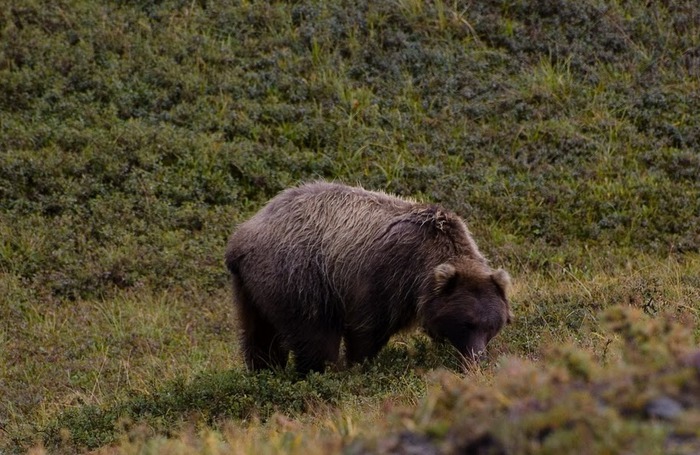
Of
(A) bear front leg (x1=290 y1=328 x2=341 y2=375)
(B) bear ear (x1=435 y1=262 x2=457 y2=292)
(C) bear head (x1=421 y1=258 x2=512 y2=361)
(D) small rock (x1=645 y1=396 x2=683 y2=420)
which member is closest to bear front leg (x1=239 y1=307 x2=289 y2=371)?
(A) bear front leg (x1=290 y1=328 x2=341 y2=375)

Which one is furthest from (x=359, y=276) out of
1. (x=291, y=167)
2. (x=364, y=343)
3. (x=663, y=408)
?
(x=291, y=167)

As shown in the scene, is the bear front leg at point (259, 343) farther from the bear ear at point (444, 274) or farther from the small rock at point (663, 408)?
the small rock at point (663, 408)

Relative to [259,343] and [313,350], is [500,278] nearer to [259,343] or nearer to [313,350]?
[313,350]

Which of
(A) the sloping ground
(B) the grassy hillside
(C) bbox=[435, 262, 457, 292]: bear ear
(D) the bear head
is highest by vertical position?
(A) the sloping ground

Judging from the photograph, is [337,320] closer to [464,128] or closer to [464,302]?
[464,302]

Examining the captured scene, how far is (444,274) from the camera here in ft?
28.7

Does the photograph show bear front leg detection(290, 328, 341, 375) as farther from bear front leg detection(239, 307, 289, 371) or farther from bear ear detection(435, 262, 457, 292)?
bear ear detection(435, 262, 457, 292)

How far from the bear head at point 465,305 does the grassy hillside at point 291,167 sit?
0.96ft

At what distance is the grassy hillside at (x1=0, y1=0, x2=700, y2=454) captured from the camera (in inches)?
369

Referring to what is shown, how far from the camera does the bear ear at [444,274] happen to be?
345 inches

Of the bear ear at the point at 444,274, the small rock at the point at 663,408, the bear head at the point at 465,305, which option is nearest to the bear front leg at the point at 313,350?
the bear head at the point at 465,305

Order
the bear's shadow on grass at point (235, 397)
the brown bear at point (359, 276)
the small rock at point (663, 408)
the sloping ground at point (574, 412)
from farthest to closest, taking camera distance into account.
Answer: the brown bear at point (359, 276) → the bear's shadow on grass at point (235, 397) → the small rock at point (663, 408) → the sloping ground at point (574, 412)

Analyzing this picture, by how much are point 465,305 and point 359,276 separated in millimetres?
994

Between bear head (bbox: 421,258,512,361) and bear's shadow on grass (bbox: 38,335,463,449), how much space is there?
23 cm
